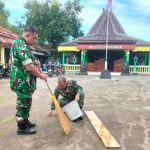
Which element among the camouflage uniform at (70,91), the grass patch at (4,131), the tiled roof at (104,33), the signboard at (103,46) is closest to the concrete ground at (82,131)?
the grass patch at (4,131)

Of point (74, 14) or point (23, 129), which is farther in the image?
point (74, 14)

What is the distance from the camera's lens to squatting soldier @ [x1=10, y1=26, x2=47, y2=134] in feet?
Answer: 15.2

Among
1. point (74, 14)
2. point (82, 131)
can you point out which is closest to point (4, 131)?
point (82, 131)

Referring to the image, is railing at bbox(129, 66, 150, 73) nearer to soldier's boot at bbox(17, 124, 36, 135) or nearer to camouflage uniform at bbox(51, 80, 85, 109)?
camouflage uniform at bbox(51, 80, 85, 109)

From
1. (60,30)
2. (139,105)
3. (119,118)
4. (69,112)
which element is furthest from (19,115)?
(60,30)

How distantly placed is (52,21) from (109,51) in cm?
1191

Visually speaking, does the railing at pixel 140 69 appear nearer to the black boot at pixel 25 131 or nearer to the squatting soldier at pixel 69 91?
the squatting soldier at pixel 69 91

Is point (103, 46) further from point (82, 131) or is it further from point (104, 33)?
point (82, 131)

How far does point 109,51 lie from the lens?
93.7ft

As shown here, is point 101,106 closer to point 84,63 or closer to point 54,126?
point 54,126

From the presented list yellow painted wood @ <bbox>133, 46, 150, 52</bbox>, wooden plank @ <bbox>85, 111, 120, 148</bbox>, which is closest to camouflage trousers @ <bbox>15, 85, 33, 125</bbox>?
wooden plank @ <bbox>85, 111, 120, 148</bbox>

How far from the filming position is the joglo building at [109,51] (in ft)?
87.1

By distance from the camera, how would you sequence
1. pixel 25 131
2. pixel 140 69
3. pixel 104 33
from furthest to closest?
pixel 104 33 → pixel 140 69 → pixel 25 131

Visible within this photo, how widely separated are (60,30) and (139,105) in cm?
3089
